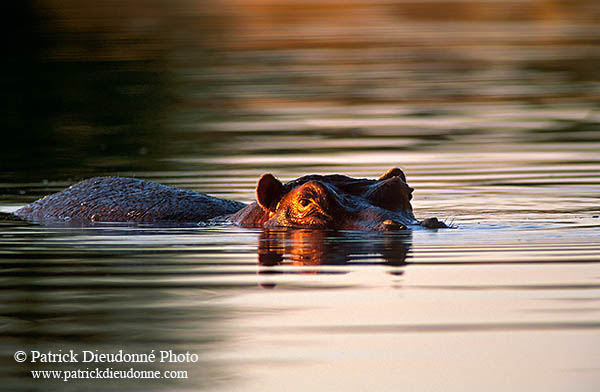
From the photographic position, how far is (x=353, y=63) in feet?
148

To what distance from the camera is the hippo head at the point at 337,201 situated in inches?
546

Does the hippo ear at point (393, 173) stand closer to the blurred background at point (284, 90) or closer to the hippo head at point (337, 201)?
the hippo head at point (337, 201)

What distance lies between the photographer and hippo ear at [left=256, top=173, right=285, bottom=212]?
14391mm

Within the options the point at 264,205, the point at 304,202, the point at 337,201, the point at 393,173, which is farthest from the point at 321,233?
the point at 393,173

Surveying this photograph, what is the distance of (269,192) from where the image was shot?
14648 mm

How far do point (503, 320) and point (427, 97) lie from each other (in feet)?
78.1

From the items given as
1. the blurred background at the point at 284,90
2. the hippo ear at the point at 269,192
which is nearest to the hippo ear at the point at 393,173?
the hippo ear at the point at 269,192

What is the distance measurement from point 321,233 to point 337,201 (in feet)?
1.35

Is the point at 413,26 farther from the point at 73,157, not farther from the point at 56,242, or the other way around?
the point at 56,242

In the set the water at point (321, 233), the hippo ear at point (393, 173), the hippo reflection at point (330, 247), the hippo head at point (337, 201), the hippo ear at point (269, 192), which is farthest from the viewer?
the hippo ear at point (393, 173)

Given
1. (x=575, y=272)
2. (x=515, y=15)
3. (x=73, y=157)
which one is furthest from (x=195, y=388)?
(x=515, y=15)

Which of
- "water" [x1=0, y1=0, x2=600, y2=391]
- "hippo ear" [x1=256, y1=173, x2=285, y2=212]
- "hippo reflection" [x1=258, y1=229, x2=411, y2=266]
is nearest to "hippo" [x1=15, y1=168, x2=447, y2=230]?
"hippo ear" [x1=256, y1=173, x2=285, y2=212]

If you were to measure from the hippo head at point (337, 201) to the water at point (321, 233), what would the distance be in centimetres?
28

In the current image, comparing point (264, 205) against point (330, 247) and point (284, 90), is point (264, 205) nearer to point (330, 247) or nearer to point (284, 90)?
point (330, 247)
